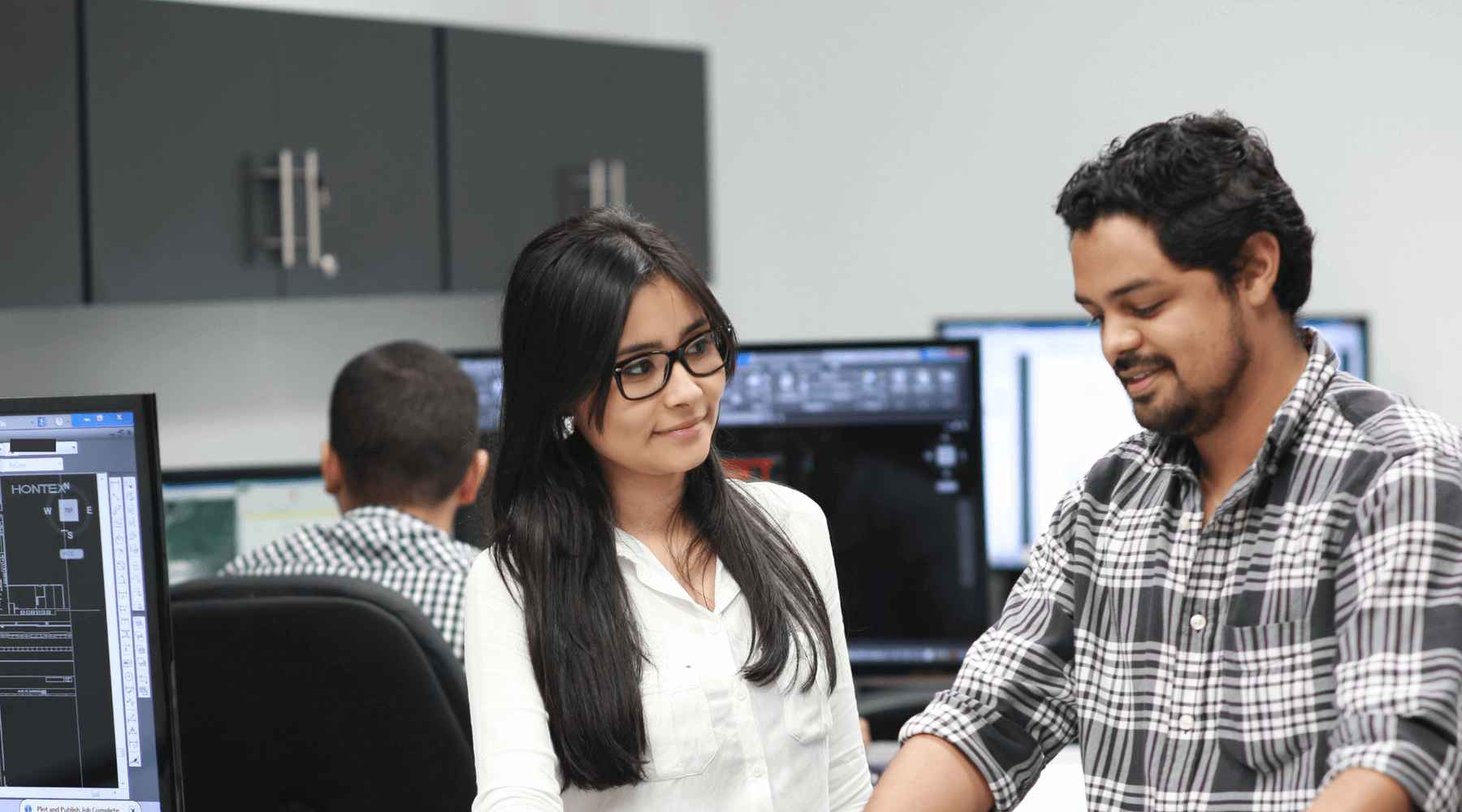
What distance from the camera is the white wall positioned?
3.30 m

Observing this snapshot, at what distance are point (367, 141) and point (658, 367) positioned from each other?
1929 mm

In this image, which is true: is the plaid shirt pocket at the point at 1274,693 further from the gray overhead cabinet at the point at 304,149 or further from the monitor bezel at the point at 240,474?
the monitor bezel at the point at 240,474

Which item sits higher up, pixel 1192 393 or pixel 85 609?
pixel 1192 393

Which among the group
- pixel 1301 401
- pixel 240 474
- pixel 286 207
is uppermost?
pixel 286 207

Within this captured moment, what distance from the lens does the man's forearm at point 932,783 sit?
138cm

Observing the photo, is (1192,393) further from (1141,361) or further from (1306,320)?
(1306,320)

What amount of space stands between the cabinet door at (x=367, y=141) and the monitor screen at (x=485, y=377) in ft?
2.30

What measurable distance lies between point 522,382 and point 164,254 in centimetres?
169

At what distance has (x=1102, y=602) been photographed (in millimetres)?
1388

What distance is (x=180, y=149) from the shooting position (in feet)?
9.88

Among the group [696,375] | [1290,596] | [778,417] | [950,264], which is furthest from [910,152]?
[1290,596]

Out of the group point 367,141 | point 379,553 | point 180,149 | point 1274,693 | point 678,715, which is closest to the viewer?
point 1274,693

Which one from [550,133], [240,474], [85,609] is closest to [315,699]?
[85,609]

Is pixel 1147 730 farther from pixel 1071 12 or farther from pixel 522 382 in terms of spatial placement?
pixel 1071 12
